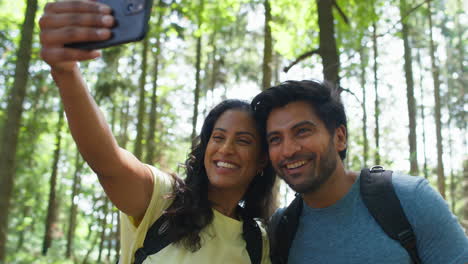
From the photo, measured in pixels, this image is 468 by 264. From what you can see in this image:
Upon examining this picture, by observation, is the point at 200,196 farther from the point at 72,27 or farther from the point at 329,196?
the point at 72,27

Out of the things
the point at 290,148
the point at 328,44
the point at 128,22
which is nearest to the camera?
the point at 128,22

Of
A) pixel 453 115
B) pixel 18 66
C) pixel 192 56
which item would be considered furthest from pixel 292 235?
pixel 453 115

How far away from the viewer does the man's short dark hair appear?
2.92 meters

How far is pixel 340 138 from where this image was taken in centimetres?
306

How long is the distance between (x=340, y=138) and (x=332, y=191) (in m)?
0.48

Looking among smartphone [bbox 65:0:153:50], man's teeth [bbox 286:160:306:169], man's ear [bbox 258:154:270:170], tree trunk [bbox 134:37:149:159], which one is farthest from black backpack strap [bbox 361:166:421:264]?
tree trunk [bbox 134:37:149:159]

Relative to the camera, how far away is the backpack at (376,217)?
232cm

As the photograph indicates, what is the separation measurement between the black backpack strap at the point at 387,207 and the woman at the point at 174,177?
0.90 m

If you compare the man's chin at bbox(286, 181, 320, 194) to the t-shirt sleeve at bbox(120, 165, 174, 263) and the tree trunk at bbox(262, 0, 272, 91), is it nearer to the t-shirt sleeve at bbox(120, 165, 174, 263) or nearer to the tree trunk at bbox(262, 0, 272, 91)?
the t-shirt sleeve at bbox(120, 165, 174, 263)

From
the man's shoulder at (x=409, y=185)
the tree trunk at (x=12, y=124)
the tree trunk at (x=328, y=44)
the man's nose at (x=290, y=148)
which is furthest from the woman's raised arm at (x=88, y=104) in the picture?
the tree trunk at (x=12, y=124)

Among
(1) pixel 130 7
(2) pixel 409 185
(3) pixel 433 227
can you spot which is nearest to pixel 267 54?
(2) pixel 409 185

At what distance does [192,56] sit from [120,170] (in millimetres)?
19090

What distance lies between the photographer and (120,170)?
2.05 metres

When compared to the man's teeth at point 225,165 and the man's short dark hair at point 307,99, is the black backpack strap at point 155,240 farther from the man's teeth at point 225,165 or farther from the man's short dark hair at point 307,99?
the man's short dark hair at point 307,99
